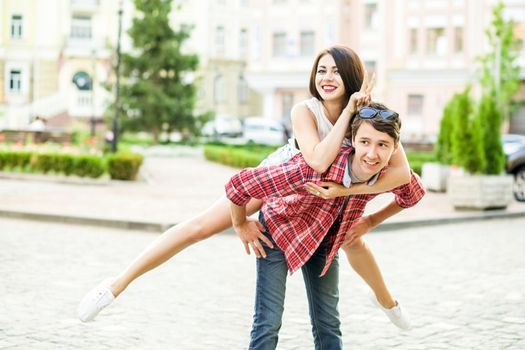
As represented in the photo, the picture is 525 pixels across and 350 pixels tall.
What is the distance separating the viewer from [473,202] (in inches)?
658

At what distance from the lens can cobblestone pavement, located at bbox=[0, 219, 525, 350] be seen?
6.38m

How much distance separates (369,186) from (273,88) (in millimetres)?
55162

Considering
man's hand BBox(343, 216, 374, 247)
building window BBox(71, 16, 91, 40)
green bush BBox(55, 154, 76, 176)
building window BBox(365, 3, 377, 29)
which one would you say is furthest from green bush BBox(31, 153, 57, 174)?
building window BBox(71, 16, 91, 40)

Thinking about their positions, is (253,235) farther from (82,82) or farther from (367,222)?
(82,82)

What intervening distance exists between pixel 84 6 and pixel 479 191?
158 feet

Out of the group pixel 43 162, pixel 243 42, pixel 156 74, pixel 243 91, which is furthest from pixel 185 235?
pixel 243 42

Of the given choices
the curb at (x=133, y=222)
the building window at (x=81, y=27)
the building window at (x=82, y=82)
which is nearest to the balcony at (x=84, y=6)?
the building window at (x=81, y=27)

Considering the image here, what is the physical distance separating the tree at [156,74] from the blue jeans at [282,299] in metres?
35.8

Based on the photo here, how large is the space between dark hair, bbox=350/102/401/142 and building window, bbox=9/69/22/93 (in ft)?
189

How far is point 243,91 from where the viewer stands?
226 feet

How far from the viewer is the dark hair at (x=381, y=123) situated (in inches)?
169

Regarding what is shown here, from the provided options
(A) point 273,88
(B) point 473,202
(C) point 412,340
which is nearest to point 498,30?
(A) point 273,88

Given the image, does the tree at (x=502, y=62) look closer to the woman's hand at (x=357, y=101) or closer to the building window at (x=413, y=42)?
the building window at (x=413, y=42)

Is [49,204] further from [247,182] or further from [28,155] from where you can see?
[247,182]
